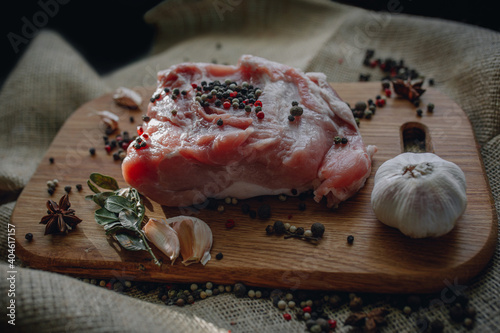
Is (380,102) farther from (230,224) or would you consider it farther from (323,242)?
(230,224)

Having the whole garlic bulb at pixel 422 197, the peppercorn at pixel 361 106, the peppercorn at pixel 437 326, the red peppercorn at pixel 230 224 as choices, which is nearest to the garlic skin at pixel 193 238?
the red peppercorn at pixel 230 224

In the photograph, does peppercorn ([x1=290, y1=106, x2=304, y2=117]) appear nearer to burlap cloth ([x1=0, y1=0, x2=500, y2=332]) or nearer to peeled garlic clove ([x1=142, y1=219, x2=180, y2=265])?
peeled garlic clove ([x1=142, y1=219, x2=180, y2=265])

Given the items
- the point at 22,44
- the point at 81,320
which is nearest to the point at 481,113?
the point at 81,320

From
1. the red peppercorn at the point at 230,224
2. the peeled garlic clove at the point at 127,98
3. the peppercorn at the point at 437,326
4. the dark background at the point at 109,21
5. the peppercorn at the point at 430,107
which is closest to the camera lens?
the peppercorn at the point at 437,326

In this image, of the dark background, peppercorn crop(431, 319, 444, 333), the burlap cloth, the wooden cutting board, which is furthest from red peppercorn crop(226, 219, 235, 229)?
the dark background

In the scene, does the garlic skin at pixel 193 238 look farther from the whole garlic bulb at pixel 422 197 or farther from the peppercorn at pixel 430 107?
the peppercorn at pixel 430 107

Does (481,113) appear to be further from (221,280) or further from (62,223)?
(62,223)
